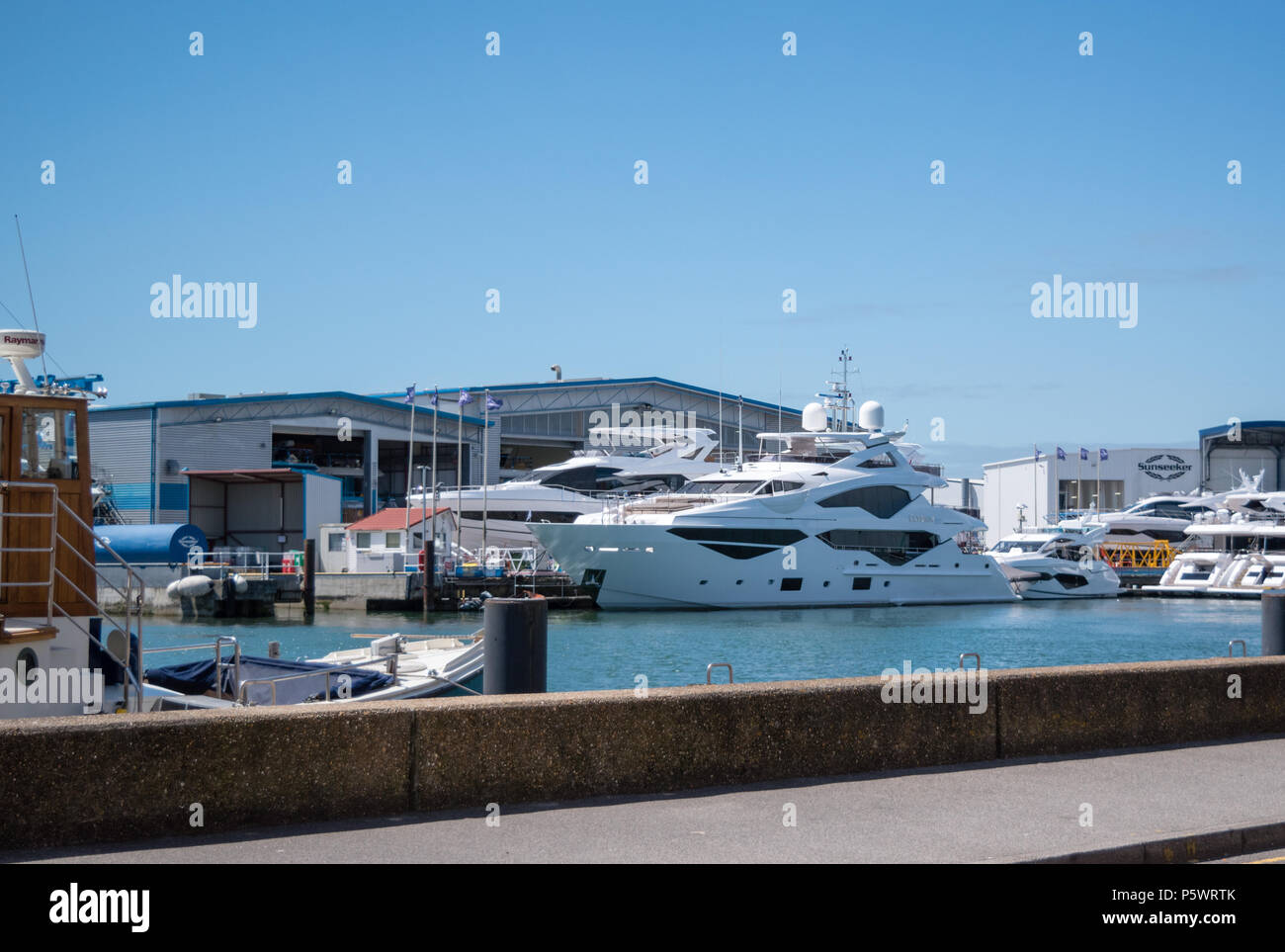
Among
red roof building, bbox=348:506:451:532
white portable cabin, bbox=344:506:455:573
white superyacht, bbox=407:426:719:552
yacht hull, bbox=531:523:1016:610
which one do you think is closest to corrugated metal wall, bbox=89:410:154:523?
red roof building, bbox=348:506:451:532

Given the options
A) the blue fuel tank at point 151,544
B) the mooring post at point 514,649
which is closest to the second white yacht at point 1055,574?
the blue fuel tank at point 151,544

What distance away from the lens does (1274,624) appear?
1293cm

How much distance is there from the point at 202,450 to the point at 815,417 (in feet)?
101

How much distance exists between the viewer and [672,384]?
80562 millimetres

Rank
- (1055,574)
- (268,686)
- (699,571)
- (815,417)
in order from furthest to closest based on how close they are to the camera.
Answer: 1. (1055,574)
2. (815,417)
3. (699,571)
4. (268,686)

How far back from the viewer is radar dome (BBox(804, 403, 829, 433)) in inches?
2272

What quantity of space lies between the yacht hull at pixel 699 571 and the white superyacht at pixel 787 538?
0.15ft

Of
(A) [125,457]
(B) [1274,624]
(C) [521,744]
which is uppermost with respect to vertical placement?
(A) [125,457]

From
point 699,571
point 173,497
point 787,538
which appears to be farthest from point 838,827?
point 173,497

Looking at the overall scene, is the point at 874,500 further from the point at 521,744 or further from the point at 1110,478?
the point at 1110,478

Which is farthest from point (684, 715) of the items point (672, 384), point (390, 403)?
point (672, 384)

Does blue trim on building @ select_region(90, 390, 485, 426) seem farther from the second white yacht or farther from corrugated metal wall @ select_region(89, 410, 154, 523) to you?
the second white yacht
